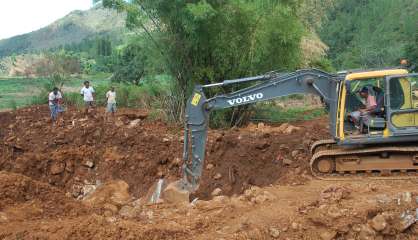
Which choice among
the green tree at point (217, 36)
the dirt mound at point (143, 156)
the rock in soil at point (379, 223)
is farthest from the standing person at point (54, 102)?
the rock in soil at point (379, 223)

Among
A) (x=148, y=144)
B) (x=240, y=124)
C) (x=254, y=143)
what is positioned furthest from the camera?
(x=240, y=124)

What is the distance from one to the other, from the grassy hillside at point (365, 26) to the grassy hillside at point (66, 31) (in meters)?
61.5

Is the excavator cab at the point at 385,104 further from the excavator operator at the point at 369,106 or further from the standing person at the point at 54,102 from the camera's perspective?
the standing person at the point at 54,102

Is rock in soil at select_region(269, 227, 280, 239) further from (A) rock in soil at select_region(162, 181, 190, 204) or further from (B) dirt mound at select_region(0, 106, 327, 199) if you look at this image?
(B) dirt mound at select_region(0, 106, 327, 199)

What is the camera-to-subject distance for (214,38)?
14.3 meters

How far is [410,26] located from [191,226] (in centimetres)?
4084

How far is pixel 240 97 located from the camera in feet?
29.5

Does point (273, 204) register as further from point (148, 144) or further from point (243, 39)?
point (243, 39)

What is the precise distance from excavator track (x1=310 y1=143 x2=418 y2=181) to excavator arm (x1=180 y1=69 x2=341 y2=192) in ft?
3.15

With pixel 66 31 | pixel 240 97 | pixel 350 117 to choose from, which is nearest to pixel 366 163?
pixel 350 117

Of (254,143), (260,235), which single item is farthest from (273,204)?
(254,143)

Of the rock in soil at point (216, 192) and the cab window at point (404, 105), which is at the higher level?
the cab window at point (404, 105)

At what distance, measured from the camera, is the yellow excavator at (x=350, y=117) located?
28.2 feet

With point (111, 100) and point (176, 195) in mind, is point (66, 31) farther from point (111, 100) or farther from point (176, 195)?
point (176, 195)
